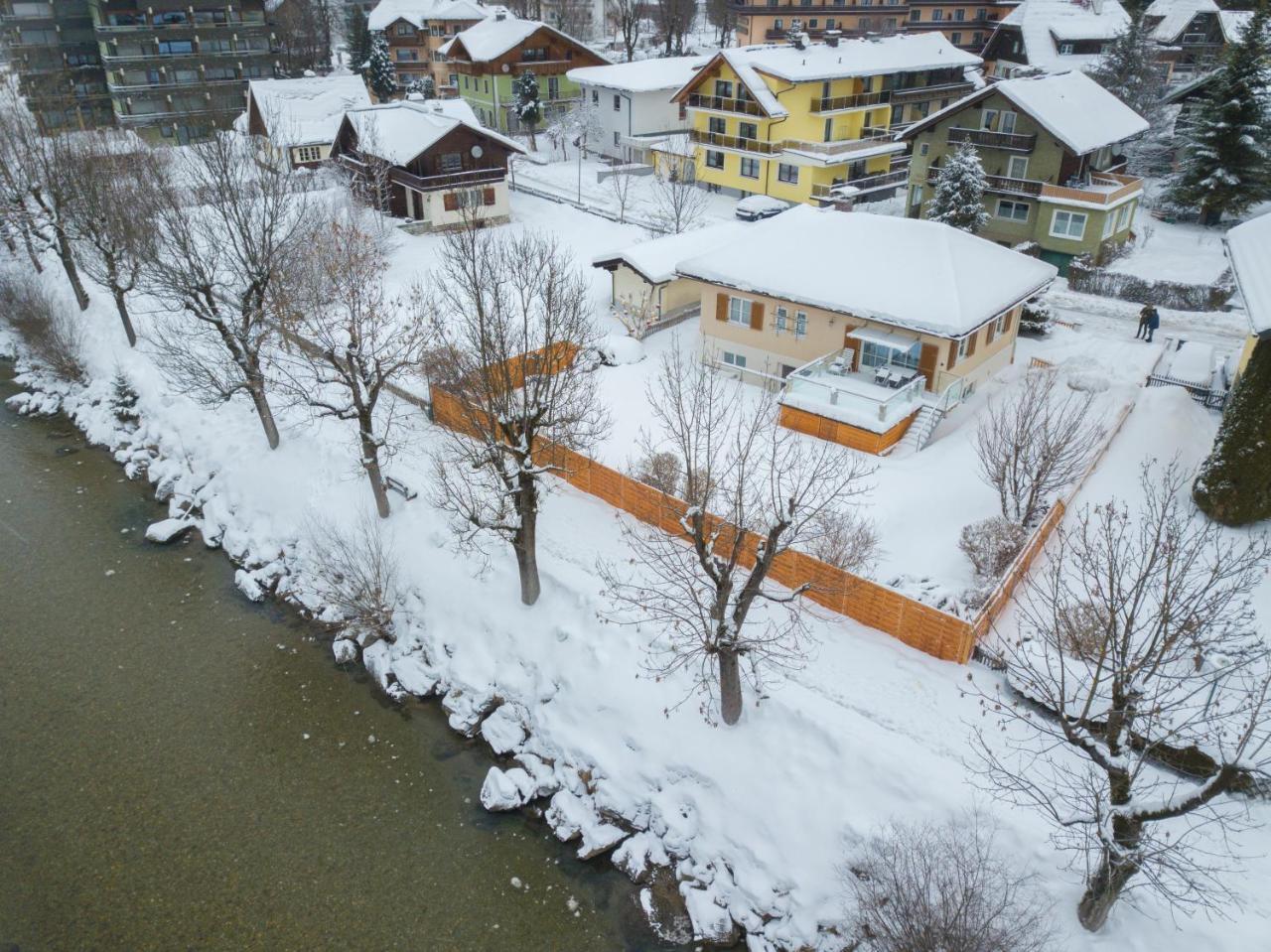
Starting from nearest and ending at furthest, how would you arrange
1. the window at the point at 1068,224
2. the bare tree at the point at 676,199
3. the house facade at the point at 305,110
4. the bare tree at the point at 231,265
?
the bare tree at the point at 231,265
the window at the point at 1068,224
the bare tree at the point at 676,199
the house facade at the point at 305,110

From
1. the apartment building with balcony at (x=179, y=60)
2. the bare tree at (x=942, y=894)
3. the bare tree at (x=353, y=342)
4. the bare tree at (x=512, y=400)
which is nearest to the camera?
the bare tree at (x=942, y=894)

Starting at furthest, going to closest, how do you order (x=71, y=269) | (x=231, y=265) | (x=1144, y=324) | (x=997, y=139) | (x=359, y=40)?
(x=359, y=40) → (x=997, y=139) → (x=71, y=269) → (x=1144, y=324) → (x=231, y=265)

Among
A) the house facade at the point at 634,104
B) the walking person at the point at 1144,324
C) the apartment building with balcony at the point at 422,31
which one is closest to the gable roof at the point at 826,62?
the house facade at the point at 634,104

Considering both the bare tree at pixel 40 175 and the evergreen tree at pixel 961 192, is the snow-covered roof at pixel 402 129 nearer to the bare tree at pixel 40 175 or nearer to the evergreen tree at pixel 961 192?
the bare tree at pixel 40 175

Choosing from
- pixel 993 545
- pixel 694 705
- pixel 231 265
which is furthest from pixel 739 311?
pixel 231 265

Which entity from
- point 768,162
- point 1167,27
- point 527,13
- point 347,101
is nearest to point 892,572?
point 768,162

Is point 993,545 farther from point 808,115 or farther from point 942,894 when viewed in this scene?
point 808,115
